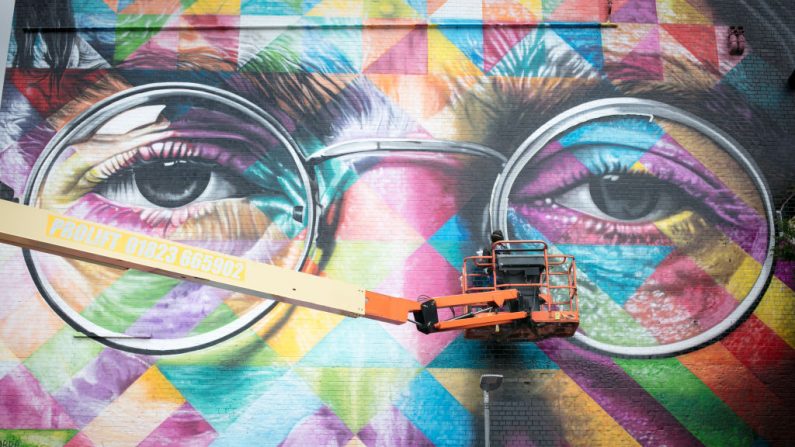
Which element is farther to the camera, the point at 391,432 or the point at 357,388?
the point at 357,388

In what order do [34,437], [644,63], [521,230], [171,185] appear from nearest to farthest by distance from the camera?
[34,437] → [521,230] → [171,185] → [644,63]

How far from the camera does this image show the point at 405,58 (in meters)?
11.9

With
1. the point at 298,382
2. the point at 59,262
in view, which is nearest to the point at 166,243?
the point at 298,382

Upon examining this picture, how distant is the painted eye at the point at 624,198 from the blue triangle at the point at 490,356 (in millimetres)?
2417

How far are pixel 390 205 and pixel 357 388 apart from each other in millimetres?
2849

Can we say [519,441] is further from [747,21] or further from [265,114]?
[747,21]

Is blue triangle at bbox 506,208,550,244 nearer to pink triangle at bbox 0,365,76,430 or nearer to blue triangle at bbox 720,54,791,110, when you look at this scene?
blue triangle at bbox 720,54,791,110

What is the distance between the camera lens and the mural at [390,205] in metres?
10.5

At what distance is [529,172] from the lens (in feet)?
37.7

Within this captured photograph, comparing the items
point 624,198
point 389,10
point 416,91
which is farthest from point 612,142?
point 389,10

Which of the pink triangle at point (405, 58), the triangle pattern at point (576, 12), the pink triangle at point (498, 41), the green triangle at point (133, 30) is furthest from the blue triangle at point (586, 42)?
the green triangle at point (133, 30)

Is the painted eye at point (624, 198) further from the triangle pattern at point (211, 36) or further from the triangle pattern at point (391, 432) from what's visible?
the triangle pattern at point (211, 36)

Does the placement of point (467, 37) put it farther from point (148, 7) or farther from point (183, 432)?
point (183, 432)

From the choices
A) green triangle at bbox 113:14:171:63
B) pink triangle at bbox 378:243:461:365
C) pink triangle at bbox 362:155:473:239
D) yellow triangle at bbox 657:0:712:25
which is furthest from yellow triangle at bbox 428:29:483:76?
green triangle at bbox 113:14:171:63
